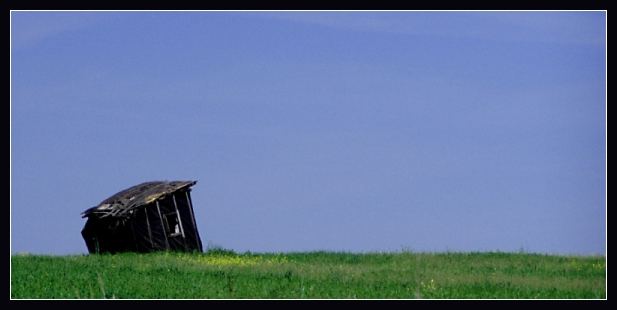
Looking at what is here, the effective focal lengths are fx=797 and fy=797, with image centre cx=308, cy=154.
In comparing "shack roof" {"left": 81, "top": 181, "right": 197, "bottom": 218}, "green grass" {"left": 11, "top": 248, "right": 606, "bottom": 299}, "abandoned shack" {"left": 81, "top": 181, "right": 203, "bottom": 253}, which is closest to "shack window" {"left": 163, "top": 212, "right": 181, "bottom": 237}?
"abandoned shack" {"left": 81, "top": 181, "right": 203, "bottom": 253}

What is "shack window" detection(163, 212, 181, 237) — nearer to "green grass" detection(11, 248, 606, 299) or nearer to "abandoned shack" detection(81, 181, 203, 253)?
"abandoned shack" detection(81, 181, 203, 253)

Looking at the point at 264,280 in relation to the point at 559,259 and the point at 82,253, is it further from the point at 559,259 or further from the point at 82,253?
the point at 82,253

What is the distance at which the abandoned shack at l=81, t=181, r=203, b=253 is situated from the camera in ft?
86.4

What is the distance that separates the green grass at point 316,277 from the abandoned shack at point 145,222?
2606mm

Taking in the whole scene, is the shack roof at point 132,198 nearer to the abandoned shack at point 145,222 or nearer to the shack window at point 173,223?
the abandoned shack at point 145,222

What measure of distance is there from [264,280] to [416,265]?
17.5 ft

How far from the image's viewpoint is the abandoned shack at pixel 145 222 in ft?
86.4

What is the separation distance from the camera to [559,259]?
18.6 metres

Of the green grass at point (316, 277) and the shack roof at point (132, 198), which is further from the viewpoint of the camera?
the shack roof at point (132, 198)

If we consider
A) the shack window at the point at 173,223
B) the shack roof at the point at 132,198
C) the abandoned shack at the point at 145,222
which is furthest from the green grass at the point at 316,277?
the shack window at the point at 173,223

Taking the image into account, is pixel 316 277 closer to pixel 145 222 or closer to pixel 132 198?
pixel 145 222

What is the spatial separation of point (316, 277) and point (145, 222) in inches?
379

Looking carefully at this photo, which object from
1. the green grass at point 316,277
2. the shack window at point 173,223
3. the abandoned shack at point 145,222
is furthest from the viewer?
the shack window at point 173,223

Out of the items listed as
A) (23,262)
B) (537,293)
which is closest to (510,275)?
(537,293)
